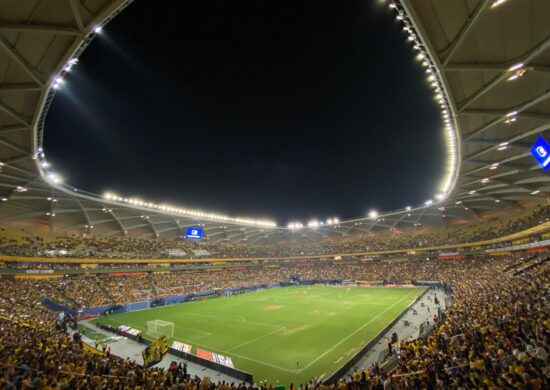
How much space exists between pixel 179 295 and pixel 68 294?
1794 centimetres

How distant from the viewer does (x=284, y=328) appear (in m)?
31.3

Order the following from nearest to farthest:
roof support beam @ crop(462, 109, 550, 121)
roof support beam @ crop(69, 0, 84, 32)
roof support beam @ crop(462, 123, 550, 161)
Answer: roof support beam @ crop(69, 0, 84, 32) < roof support beam @ crop(462, 109, 550, 121) < roof support beam @ crop(462, 123, 550, 161)

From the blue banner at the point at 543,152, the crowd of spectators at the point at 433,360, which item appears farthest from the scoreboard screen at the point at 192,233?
the blue banner at the point at 543,152

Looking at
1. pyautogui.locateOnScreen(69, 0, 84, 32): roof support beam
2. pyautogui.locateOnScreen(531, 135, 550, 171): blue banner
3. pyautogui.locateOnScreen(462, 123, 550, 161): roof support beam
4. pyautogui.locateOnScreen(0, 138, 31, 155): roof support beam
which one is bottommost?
pyautogui.locateOnScreen(531, 135, 550, 171): blue banner

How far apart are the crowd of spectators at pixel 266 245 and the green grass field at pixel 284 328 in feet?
54.5

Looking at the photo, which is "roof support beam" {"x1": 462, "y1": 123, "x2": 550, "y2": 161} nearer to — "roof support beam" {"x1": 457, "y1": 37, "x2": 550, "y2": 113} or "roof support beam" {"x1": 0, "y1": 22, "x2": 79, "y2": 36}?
"roof support beam" {"x1": 457, "y1": 37, "x2": 550, "y2": 113}

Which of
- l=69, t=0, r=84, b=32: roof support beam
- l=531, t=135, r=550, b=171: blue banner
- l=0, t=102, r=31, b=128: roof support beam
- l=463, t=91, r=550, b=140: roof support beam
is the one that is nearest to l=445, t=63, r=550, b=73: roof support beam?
l=463, t=91, r=550, b=140: roof support beam

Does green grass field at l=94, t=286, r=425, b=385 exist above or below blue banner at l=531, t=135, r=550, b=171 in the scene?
below

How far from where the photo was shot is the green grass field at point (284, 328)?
2069 centimetres

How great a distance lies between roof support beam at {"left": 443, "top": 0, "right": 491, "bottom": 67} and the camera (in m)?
10.5

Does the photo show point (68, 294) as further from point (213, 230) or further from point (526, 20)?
point (526, 20)

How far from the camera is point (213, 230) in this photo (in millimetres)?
76625

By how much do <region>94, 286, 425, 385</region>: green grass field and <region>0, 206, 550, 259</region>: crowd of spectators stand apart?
16.6 metres

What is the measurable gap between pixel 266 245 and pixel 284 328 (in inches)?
2623
